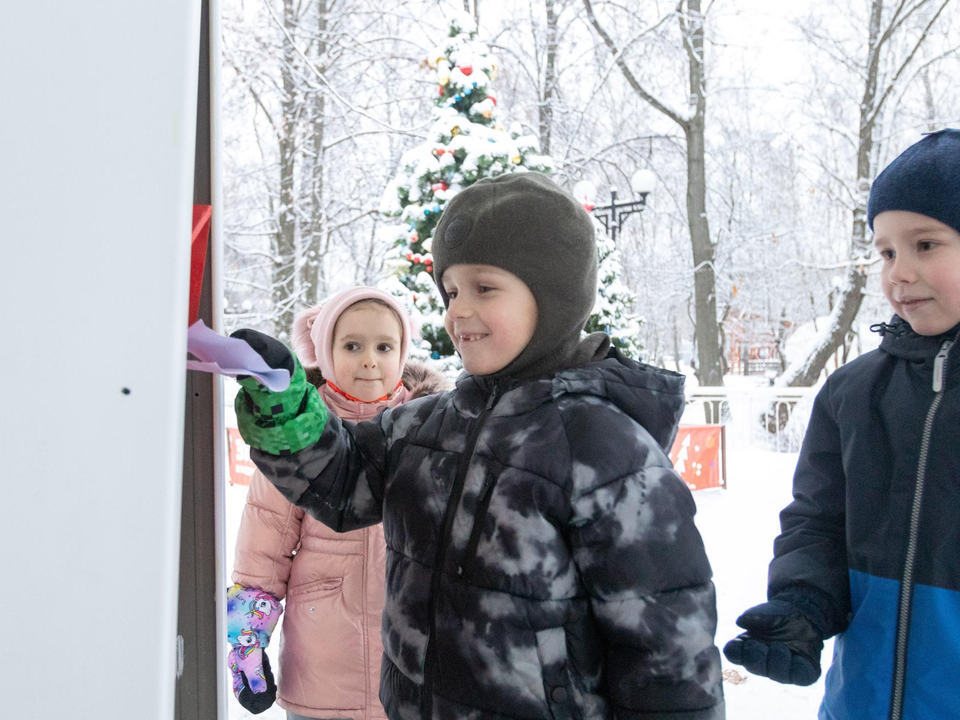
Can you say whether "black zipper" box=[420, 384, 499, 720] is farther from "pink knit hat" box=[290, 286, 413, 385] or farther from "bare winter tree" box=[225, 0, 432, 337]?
"bare winter tree" box=[225, 0, 432, 337]

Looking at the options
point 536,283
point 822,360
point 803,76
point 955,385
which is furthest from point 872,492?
point 803,76

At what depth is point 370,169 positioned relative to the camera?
40.9ft

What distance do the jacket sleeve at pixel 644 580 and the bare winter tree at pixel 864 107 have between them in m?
13.4

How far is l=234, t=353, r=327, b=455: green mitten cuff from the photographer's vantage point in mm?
1085

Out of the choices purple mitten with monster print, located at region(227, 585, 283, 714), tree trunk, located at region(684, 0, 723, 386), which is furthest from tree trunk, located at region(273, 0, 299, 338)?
purple mitten with monster print, located at region(227, 585, 283, 714)

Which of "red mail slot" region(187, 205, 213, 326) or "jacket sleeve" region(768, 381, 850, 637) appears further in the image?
"jacket sleeve" region(768, 381, 850, 637)

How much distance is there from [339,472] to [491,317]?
14.3 inches

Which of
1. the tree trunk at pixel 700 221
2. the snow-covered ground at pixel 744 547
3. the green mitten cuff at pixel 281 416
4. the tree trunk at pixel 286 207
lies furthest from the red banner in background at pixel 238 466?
the tree trunk at pixel 700 221

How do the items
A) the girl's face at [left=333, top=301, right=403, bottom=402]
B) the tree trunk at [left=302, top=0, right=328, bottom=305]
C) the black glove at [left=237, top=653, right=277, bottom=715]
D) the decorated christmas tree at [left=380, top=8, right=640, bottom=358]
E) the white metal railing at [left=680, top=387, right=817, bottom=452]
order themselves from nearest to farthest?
1. the black glove at [left=237, top=653, right=277, bottom=715]
2. the girl's face at [left=333, top=301, right=403, bottom=402]
3. the decorated christmas tree at [left=380, top=8, right=640, bottom=358]
4. the white metal railing at [left=680, top=387, right=817, bottom=452]
5. the tree trunk at [left=302, top=0, right=328, bottom=305]

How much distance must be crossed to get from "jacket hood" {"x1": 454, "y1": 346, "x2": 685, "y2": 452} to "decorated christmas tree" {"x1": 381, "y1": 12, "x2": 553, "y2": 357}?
13.9 ft

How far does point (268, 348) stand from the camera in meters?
0.99

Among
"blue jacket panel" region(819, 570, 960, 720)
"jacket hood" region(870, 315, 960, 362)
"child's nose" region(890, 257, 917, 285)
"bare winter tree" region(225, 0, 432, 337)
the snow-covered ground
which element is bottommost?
the snow-covered ground

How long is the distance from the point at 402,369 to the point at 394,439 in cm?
85

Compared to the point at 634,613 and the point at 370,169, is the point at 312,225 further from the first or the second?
the point at 634,613
